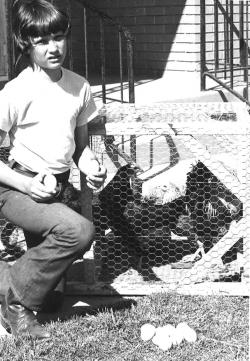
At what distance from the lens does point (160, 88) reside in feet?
28.6

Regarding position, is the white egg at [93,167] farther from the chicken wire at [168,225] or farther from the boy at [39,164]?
the chicken wire at [168,225]

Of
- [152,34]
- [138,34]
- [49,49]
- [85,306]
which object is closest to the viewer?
[49,49]

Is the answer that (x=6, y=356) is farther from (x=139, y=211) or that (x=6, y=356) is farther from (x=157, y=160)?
(x=157, y=160)

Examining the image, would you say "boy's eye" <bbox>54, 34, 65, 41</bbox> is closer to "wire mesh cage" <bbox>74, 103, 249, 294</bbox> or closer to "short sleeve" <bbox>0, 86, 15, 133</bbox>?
"short sleeve" <bbox>0, 86, 15, 133</bbox>

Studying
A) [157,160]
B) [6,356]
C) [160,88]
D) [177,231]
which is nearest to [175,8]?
[160,88]

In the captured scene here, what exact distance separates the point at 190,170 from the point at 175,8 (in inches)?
219

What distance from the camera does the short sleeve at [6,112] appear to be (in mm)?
3344

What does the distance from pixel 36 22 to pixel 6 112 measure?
43 cm

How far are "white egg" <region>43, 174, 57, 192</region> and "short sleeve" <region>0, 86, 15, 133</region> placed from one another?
0.30m

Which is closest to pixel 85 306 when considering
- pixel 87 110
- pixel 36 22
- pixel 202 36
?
pixel 87 110

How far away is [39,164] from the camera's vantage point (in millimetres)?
3471

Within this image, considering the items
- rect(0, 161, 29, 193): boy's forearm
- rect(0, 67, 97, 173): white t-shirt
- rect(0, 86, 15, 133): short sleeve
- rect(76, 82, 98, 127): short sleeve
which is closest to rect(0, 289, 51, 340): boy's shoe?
rect(0, 161, 29, 193): boy's forearm

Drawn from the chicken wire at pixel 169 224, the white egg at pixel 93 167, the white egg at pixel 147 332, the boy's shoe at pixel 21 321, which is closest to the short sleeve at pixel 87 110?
the white egg at pixel 93 167

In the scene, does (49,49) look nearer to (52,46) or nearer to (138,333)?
(52,46)
